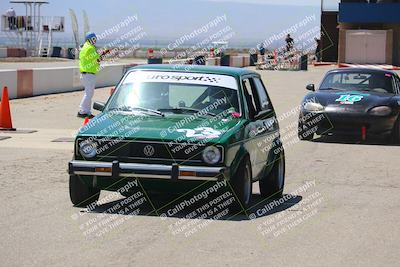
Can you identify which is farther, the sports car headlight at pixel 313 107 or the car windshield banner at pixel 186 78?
the sports car headlight at pixel 313 107

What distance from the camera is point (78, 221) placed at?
299 inches

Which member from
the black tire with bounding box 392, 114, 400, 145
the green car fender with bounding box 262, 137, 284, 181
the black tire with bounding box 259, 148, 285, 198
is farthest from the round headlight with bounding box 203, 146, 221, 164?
the black tire with bounding box 392, 114, 400, 145

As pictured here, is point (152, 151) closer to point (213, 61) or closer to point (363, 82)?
point (363, 82)

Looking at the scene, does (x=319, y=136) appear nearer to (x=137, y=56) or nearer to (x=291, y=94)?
(x=291, y=94)

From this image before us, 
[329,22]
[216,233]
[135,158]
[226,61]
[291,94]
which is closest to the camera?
[216,233]

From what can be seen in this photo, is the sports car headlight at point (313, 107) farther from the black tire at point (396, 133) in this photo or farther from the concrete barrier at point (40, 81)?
the concrete barrier at point (40, 81)

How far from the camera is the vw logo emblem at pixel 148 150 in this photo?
25.5ft

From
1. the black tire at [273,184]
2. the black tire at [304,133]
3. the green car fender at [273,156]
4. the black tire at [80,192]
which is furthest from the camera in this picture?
the black tire at [304,133]

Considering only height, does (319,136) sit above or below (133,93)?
below

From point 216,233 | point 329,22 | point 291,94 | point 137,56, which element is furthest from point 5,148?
point 137,56

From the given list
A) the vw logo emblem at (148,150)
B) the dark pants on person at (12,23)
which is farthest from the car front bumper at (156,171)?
the dark pants on person at (12,23)

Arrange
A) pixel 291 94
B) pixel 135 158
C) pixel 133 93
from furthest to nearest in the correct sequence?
pixel 291 94
pixel 133 93
pixel 135 158

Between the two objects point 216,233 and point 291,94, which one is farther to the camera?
point 291,94

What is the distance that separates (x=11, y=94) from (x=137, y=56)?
5057cm
